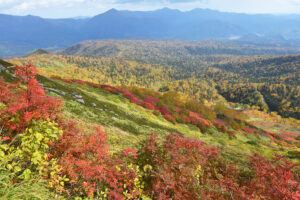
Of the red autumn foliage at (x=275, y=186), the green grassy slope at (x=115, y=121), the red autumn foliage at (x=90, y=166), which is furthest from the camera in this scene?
the green grassy slope at (x=115, y=121)

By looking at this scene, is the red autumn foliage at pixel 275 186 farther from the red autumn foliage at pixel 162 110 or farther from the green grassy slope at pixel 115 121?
the red autumn foliage at pixel 162 110

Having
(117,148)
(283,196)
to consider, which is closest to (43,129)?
(117,148)

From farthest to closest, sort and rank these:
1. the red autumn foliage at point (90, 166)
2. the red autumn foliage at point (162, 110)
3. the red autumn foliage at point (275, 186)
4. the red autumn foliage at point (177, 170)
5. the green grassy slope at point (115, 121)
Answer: the red autumn foliage at point (162, 110), the green grassy slope at point (115, 121), the red autumn foliage at point (177, 170), the red autumn foliage at point (275, 186), the red autumn foliage at point (90, 166)

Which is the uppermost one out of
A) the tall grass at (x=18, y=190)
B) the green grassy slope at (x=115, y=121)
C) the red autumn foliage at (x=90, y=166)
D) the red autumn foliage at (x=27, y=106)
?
the red autumn foliage at (x=27, y=106)

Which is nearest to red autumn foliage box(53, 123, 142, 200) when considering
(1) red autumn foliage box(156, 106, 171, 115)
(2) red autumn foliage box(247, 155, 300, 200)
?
(2) red autumn foliage box(247, 155, 300, 200)

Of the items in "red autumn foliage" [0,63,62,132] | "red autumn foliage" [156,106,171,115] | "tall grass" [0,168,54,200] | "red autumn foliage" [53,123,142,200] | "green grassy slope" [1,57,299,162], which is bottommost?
"red autumn foliage" [156,106,171,115]

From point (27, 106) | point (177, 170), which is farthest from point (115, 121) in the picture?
point (27, 106)

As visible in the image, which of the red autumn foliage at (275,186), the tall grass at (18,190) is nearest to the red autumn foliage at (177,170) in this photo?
the red autumn foliage at (275,186)

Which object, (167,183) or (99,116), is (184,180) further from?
(99,116)

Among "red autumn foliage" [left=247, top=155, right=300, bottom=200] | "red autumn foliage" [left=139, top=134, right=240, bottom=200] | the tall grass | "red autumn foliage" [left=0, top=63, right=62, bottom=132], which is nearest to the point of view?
the tall grass

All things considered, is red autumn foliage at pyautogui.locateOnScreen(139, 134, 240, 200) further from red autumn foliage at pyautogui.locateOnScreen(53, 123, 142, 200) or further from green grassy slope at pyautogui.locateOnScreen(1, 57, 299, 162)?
green grassy slope at pyautogui.locateOnScreen(1, 57, 299, 162)

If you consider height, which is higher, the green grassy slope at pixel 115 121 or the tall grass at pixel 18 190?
the tall grass at pixel 18 190

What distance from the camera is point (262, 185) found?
848 cm

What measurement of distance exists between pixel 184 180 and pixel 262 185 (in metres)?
4.58
